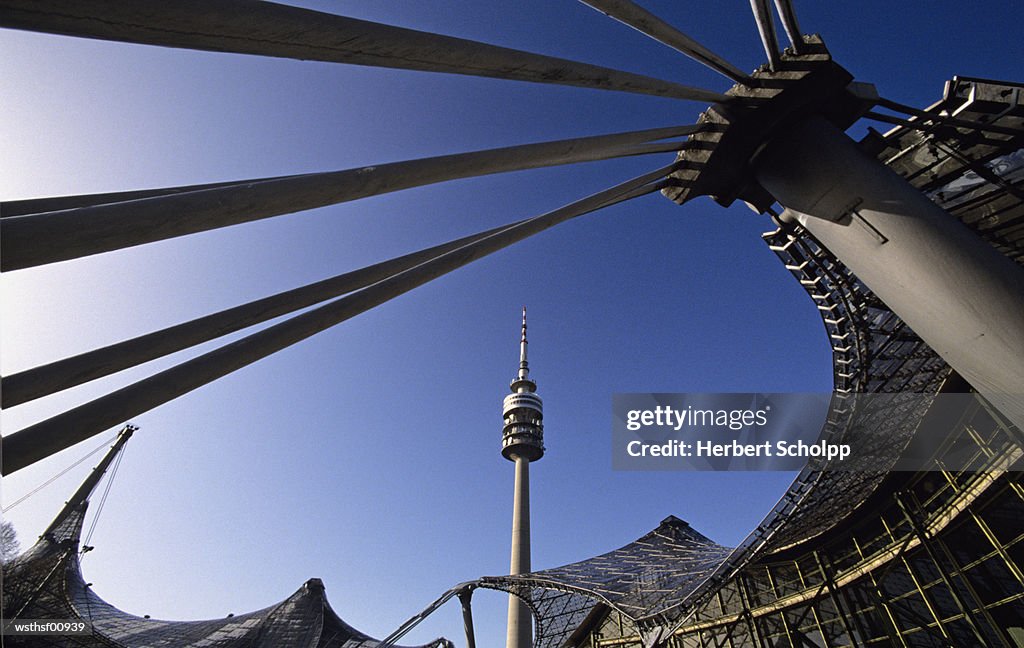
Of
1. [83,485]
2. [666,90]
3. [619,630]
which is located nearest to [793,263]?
[666,90]

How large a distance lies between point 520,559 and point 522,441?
55.2 feet

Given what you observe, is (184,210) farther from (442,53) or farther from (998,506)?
(998,506)

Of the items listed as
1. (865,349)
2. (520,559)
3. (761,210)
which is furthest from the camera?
(520,559)

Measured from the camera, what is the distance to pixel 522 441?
235ft

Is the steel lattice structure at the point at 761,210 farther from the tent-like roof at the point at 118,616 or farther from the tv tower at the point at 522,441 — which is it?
the tv tower at the point at 522,441

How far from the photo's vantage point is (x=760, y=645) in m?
27.2

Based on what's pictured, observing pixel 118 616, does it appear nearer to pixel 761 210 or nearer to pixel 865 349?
pixel 865 349

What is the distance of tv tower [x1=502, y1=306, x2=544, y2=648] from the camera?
5950cm

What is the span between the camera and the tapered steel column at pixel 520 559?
54.6 metres

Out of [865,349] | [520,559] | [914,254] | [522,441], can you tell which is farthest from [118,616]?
[914,254]

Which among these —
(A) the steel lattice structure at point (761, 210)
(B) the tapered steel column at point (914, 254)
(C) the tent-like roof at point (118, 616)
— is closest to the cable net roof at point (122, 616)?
(C) the tent-like roof at point (118, 616)

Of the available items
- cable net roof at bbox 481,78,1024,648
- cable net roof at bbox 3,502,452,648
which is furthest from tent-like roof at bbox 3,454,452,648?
cable net roof at bbox 481,78,1024,648

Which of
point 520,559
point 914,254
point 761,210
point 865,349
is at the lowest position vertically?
point 914,254

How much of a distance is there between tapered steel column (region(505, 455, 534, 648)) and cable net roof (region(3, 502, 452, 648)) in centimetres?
855
